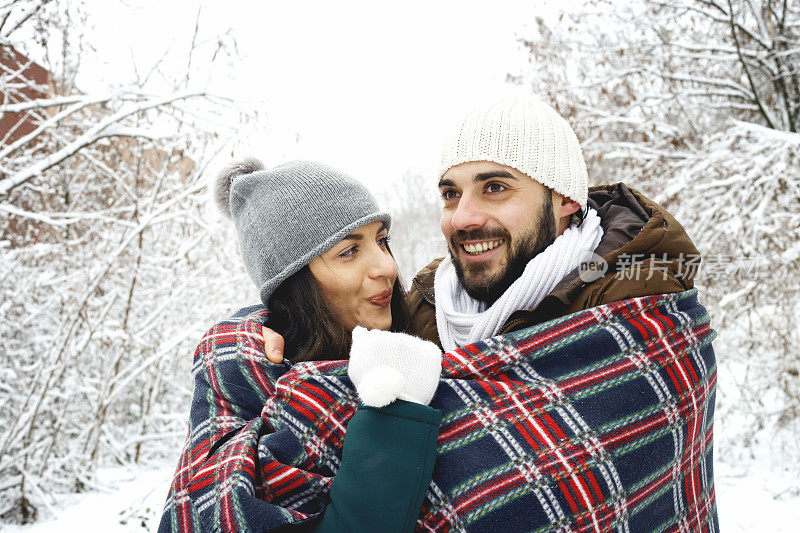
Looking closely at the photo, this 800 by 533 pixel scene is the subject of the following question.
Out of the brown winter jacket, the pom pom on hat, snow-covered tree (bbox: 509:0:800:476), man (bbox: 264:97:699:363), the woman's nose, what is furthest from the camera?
snow-covered tree (bbox: 509:0:800:476)

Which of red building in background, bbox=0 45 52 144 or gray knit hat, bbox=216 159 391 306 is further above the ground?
red building in background, bbox=0 45 52 144

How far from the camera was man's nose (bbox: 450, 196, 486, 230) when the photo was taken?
6.30 ft

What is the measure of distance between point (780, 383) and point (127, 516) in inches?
228

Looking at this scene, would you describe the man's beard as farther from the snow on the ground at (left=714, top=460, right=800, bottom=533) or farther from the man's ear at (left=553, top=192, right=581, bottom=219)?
the snow on the ground at (left=714, top=460, right=800, bottom=533)

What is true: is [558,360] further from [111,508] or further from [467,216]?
[111,508]

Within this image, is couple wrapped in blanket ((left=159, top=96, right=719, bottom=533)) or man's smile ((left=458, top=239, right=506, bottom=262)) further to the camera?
man's smile ((left=458, top=239, right=506, bottom=262))

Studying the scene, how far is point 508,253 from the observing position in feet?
6.33

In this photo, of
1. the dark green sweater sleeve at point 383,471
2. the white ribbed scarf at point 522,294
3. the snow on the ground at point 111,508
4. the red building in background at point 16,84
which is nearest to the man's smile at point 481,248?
the white ribbed scarf at point 522,294

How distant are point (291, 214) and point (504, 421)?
3.33 ft

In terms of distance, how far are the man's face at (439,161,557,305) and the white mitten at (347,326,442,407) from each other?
0.66 metres

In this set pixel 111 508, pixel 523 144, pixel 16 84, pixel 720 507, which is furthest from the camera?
pixel 111 508

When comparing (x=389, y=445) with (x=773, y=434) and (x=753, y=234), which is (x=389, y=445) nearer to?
(x=753, y=234)

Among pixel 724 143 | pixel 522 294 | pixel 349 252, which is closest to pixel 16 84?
pixel 349 252

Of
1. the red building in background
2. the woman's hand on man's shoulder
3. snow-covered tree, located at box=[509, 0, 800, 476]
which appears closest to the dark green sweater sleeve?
the woman's hand on man's shoulder
